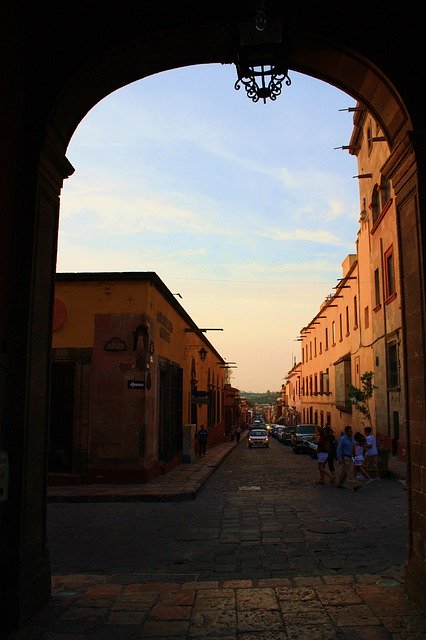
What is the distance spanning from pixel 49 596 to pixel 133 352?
9.24 m

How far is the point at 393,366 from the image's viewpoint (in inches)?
813

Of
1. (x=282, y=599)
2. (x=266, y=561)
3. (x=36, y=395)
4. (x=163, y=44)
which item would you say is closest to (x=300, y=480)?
(x=266, y=561)

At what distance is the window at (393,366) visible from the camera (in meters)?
20.1

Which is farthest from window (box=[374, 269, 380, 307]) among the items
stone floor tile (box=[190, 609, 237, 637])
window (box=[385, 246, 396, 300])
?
stone floor tile (box=[190, 609, 237, 637])

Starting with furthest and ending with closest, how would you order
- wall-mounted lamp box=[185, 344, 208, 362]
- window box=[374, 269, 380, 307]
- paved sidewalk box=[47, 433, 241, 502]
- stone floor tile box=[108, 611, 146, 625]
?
1. wall-mounted lamp box=[185, 344, 208, 362]
2. window box=[374, 269, 380, 307]
3. paved sidewalk box=[47, 433, 241, 502]
4. stone floor tile box=[108, 611, 146, 625]

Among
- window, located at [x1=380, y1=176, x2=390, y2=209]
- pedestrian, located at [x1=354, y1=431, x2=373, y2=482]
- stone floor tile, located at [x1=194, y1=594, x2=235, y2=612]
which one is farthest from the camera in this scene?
window, located at [x1=380, y1=176, x2=390, y2=209]

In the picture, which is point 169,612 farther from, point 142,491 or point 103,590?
point 142,491

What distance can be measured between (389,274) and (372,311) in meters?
3.16

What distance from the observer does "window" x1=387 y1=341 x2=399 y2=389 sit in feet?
65.8

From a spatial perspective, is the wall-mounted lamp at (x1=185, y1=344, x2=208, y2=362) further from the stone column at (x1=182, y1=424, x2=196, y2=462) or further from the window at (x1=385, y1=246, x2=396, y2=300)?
the window at (x1=385, y1=246, x2=396, y2=300)

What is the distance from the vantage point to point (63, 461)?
14234 mm

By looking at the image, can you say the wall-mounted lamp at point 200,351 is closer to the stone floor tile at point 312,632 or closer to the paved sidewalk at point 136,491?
the paved sidewalk at point 136,491

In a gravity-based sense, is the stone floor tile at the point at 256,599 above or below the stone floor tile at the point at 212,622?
below

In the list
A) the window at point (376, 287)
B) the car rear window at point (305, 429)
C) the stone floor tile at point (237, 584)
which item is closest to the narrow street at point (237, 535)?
the stone floor tile at point (237, 584)
